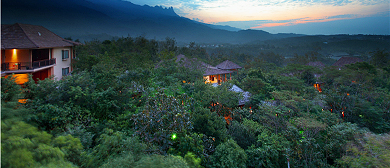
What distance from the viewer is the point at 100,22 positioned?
10275 centimetres

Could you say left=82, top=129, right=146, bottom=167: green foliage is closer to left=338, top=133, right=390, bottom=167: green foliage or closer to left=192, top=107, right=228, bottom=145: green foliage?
left=192, top=107, right=228, bottom=145: green foliage

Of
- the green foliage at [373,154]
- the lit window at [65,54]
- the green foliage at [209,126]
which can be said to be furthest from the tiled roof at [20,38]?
the green foliage at [373,154]

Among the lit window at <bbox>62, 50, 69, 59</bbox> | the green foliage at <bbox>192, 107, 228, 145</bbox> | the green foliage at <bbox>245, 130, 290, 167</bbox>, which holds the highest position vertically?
the lit window at <bbox>62, 50, 69, 59</bbox>

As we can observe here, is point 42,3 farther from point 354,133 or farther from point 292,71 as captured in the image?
point 354,133

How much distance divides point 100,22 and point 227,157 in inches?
4662

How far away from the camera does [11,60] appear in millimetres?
14242

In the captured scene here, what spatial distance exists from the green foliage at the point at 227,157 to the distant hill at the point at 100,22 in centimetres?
3295

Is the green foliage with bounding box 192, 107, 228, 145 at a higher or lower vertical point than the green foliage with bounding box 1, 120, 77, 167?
lower

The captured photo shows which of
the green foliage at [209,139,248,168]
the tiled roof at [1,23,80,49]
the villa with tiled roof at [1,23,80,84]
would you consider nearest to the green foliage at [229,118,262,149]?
the green foliage at [209,139,248,168]

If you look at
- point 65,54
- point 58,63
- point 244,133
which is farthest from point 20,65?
point 244,133

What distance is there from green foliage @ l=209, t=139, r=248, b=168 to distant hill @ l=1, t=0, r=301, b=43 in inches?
1297

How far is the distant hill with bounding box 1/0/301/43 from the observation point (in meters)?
51.6

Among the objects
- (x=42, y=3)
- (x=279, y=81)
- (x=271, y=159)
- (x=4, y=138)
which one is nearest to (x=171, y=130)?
(x=4, y=138)

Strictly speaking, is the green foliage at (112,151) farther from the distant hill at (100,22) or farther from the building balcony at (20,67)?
the distant hill at (100,22)
